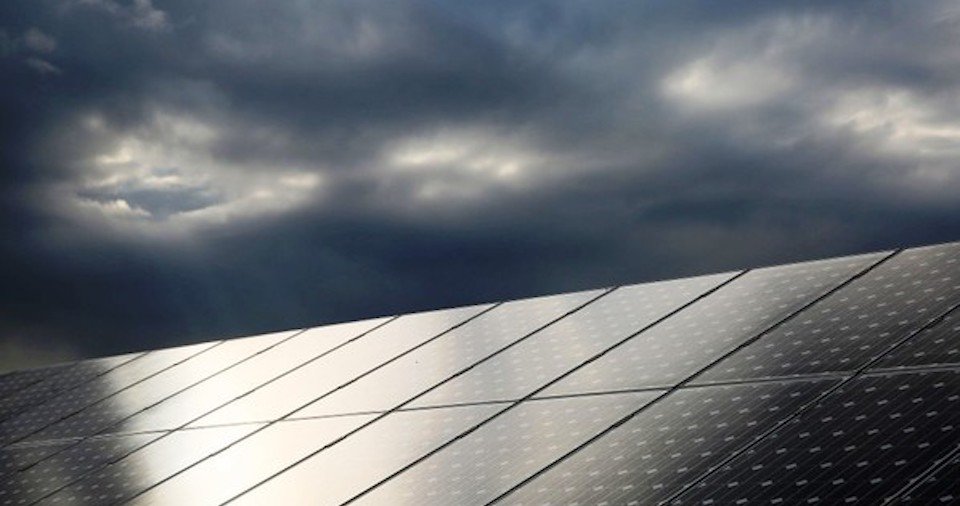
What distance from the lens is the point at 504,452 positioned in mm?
10531

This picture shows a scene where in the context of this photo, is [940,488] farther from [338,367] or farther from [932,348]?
[338,367]

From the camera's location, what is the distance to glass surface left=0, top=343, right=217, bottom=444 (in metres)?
17.8

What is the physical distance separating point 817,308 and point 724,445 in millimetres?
3153

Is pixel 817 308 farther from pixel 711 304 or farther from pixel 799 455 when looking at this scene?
pixel 799 455

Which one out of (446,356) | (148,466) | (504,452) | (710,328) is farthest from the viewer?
(446,356)

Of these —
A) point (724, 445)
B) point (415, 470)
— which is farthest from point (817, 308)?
point (415, 470)

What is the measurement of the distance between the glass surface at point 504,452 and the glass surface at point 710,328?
396 mm

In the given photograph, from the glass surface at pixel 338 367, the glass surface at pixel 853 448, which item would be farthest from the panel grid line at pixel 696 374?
the glass surface at pixel 338 367

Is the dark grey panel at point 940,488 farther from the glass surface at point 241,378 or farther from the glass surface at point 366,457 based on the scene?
the glass surface at point 241,378

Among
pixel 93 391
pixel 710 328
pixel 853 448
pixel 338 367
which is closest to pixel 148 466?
pixel 338 367

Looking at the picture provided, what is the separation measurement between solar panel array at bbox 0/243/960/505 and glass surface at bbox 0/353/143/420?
1.56 metres

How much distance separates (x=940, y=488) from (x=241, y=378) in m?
11.5

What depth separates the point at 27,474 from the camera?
14.8 metres

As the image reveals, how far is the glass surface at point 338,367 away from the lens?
586 inches
